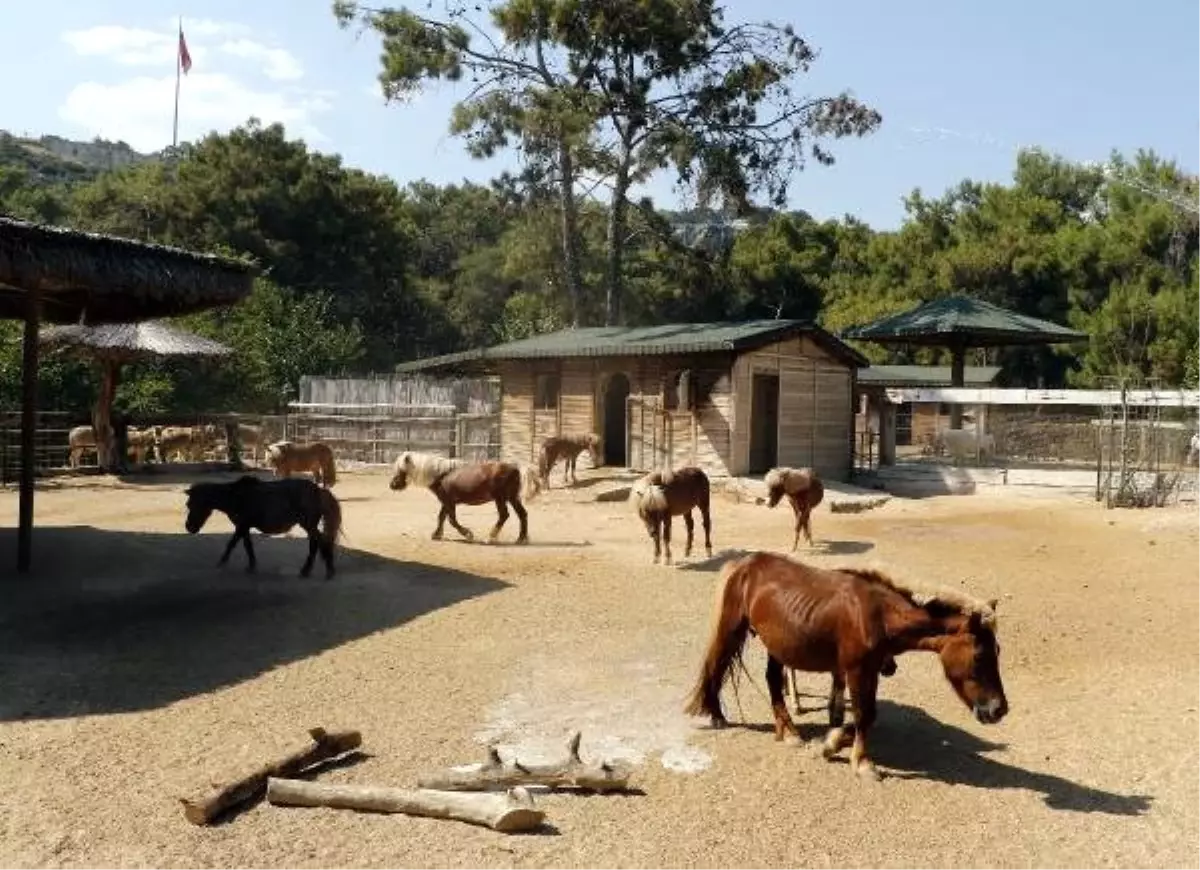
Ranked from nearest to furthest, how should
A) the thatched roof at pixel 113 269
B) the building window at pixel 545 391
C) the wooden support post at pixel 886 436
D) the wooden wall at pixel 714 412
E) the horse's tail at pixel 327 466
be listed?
the thatched roof at pixel 113 269 < the horse's tail at pixel 327 466 < the wooden wall at pixel 714 412 < the wooden support post at pixel 886 436 < the building window at pixel 545 391

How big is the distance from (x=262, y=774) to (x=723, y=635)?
2715mm

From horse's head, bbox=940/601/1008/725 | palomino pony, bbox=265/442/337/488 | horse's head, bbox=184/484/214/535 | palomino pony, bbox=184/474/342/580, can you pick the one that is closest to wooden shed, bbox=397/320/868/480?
palomino pony, bbox=265/442/337/488

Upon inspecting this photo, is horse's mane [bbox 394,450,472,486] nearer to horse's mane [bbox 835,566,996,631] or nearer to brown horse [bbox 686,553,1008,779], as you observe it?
brown horse [bbox 686,553,1008,779]

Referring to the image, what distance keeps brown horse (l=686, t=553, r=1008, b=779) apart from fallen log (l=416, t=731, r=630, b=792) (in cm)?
122

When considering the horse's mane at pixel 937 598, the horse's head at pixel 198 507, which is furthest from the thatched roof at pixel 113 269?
the horse's mane at pixel 937 598

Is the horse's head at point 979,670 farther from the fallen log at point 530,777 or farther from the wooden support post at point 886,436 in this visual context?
the wooden support post at point 886,436

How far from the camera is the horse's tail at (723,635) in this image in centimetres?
613

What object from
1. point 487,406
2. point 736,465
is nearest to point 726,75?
point 487,406

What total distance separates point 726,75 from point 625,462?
13148 mm

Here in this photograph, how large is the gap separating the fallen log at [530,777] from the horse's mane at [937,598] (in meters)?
1.78

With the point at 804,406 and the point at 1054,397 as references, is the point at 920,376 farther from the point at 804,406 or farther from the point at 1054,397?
the point at 1054,397

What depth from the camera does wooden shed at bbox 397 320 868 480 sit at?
20.9 m

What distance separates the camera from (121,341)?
70.1 feet

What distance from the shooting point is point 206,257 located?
10.9 metres
